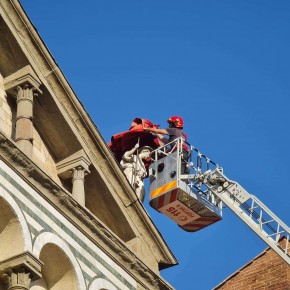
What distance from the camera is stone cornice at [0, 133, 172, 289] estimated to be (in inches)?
952

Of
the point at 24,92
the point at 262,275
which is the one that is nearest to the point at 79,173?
the point at 24,92

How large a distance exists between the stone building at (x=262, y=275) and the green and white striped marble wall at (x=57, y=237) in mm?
7161

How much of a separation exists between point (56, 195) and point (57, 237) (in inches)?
34.3

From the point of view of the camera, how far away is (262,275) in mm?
33094

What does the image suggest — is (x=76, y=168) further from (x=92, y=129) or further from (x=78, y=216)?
(x=78, y=216)

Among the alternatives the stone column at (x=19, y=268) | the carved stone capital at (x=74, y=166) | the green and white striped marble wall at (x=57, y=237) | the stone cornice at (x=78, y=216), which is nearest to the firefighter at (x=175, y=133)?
the carved stone capital at (x=74, y=166)

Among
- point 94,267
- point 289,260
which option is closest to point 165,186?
point 289,260

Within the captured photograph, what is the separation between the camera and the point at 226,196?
32.9 m

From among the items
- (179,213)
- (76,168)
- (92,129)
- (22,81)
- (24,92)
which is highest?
(179,213)

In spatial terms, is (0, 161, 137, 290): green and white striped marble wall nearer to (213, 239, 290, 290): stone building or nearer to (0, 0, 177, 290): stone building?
(0, 0, 177, 290): stone building

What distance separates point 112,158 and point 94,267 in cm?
283

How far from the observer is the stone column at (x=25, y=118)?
25078mm

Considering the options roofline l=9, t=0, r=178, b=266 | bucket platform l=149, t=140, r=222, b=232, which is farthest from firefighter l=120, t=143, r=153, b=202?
bucket platform l=149, t=140, r=222, b=232

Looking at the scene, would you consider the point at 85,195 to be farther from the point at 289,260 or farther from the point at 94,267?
the point at 289,260
